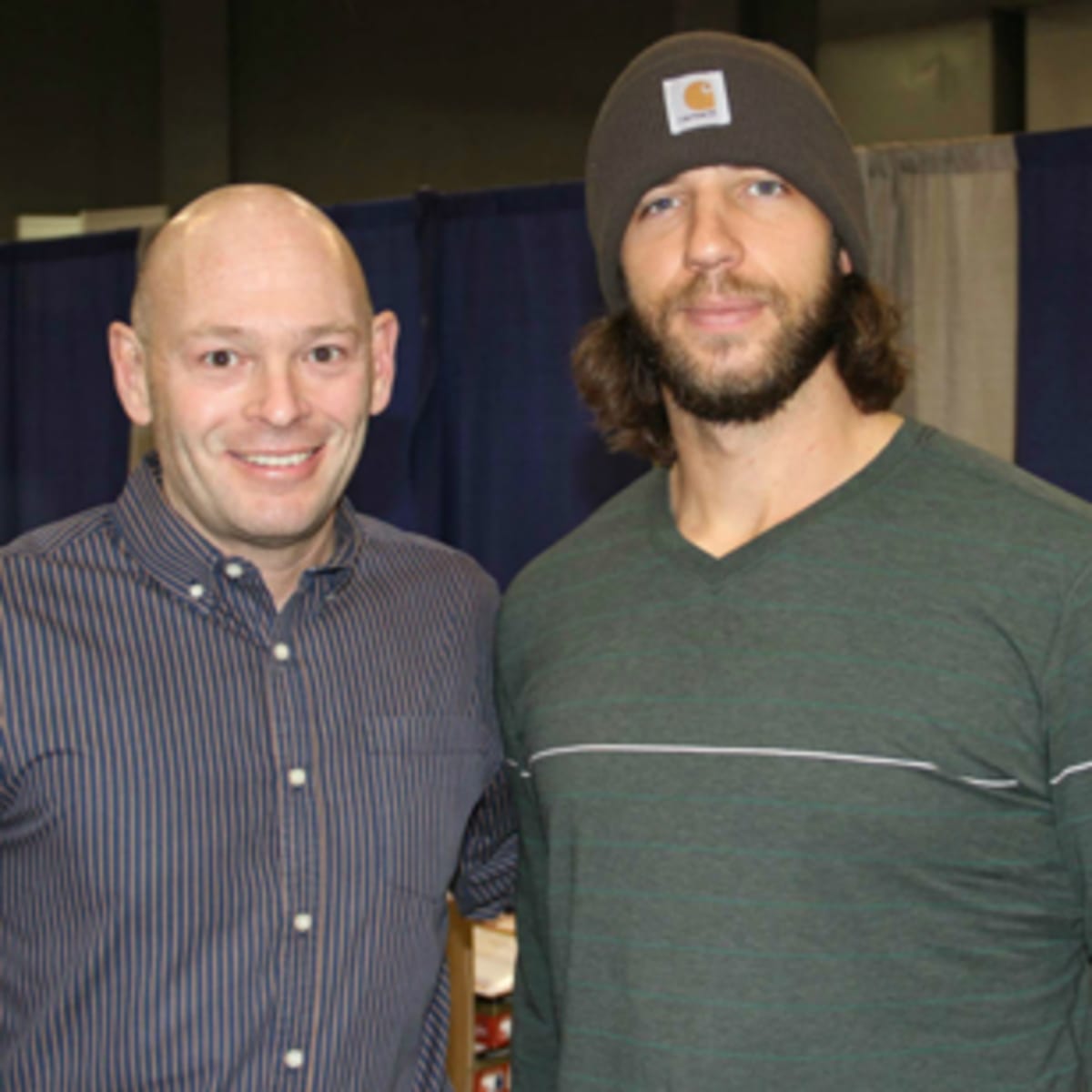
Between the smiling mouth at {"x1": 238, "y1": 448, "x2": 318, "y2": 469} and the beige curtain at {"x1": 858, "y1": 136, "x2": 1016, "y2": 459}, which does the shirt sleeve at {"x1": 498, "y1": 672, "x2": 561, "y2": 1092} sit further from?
the beige curtain at {"x1": 858, "y1": 136, "x2": 1016, "y2": 459}

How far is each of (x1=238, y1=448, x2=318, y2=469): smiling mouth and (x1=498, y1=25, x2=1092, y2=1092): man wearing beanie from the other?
333 mm

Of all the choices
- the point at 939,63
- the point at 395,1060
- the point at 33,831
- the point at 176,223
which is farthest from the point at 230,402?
the point at 939,63

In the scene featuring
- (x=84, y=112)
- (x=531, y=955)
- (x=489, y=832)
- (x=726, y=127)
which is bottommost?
(x=531, y=955)

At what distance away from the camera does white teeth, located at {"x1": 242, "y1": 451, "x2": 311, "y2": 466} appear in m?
1.55

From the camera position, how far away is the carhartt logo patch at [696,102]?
1540 millimetres

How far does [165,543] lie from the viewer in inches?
61.4

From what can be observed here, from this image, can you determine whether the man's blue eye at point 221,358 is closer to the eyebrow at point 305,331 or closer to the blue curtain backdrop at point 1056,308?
the eyebrow at point 305,331

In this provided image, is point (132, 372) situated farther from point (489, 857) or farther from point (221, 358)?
point (489, 857)

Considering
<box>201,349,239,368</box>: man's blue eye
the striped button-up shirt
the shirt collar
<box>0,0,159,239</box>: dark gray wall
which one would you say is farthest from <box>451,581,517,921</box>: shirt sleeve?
<box>0,0,159,239</box>: dark gray wall

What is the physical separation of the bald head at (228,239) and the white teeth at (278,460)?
19 cm

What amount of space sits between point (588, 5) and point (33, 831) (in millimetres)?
3879

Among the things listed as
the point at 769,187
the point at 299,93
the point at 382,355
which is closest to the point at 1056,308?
the point at 769,187

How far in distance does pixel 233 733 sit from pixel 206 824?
98mm

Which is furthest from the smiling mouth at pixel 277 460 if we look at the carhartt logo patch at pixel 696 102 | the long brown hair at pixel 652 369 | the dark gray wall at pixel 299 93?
the dark gray wall at pixel 299 93
